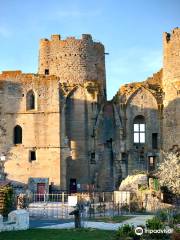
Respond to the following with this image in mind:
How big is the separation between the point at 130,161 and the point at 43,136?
9038mm

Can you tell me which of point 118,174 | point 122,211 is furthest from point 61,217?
point 118,174

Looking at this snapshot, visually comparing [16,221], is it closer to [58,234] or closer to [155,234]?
[58,234]

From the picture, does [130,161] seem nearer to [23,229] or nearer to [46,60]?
[46,60]

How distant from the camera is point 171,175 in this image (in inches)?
1574

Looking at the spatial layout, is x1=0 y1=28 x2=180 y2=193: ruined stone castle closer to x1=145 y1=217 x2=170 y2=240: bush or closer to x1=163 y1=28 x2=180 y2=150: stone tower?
x1=163 y1=28 x2=180 y2=150: stone tower

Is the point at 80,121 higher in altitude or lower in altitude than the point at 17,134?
higher

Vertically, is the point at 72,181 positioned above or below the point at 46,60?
below

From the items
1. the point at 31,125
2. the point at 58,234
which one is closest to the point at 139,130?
the point at 31,125

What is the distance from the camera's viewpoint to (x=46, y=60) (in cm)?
5450

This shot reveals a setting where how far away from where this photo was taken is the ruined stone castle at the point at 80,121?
46.3 m

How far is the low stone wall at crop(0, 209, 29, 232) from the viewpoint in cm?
2526

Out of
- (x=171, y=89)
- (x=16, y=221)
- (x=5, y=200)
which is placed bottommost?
(x=16, y=221)

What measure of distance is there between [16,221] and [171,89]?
26.9 metres

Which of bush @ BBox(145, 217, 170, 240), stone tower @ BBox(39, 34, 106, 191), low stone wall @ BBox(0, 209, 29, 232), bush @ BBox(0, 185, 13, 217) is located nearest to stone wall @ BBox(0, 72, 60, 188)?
stone tower @ BBox(39, 34, 106, 191)
